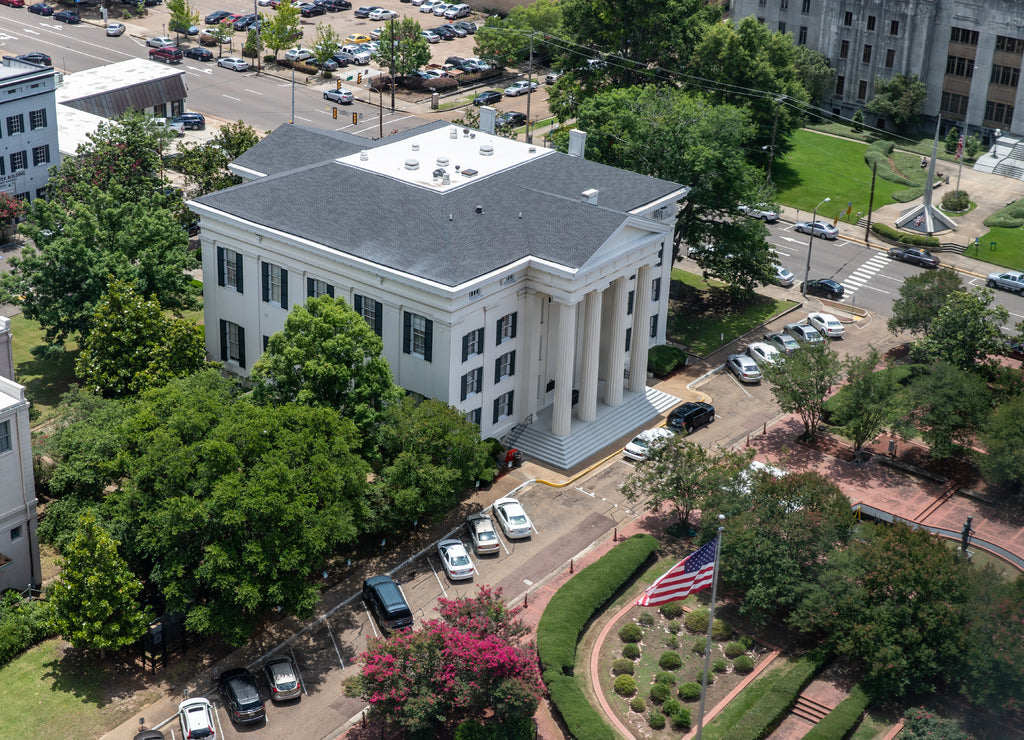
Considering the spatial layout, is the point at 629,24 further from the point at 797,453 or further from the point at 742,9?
the point at 797,453

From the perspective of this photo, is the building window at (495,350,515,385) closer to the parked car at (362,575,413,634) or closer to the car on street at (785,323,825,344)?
the parked car at (362,575,413,634)

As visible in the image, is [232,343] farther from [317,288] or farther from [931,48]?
[931,48]

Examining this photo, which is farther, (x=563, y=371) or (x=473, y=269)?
(x=563, y=371)

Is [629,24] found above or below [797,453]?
above

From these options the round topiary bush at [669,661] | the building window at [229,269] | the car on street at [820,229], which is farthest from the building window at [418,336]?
the car on street at [820,229]

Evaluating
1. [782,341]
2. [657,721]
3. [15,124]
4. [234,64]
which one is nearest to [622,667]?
[657,721]

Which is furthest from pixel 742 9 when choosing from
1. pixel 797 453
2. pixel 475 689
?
pixel 475 689
